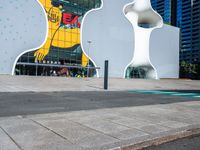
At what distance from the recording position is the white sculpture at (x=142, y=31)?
5928cm

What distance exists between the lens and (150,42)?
60.7m

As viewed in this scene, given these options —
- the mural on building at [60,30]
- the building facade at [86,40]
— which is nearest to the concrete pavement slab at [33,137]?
the building facade at [86,40]

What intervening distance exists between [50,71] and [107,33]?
14.8 m

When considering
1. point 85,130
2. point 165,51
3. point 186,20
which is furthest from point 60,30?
point 186,20

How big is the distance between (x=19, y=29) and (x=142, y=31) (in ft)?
95.0

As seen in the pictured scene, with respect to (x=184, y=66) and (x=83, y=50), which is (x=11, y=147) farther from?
(x=184, y=66)

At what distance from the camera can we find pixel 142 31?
6003 centimetres

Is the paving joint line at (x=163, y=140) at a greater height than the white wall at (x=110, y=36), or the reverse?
the white wall at (x=110, y=36)

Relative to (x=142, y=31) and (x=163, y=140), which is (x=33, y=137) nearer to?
(x=163, y=140)

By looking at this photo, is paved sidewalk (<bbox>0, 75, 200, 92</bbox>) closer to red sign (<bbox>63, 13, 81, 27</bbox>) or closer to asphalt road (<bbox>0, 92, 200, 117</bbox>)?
asphalt road (<bbox>0, 92, 200, 117</bbox>)

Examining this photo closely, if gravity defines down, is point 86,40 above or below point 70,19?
below

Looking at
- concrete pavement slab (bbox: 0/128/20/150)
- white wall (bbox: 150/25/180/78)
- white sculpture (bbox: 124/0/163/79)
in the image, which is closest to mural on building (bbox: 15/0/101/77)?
white sculpture (bbox: 124/0/163/79)

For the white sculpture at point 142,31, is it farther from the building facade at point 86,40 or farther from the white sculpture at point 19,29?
the white sculpture at point 19,29

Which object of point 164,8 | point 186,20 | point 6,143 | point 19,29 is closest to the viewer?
point 6,143
